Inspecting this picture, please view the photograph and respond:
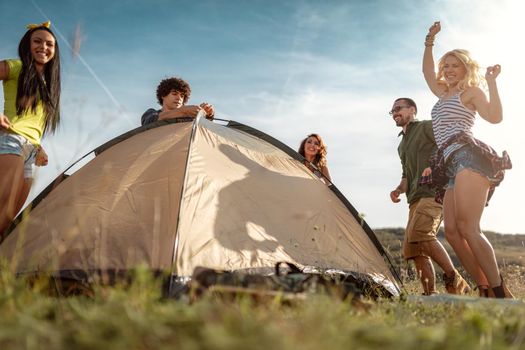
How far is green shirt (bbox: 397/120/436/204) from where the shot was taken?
19.8 feet

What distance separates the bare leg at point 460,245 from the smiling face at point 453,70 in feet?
3.72

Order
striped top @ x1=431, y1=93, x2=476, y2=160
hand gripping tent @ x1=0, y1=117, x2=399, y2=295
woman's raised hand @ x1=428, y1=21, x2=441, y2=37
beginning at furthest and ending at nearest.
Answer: woman's raised hand @ x1=428, y1=21, x2=441, y2=37
striped top @ x1=431, y1=93, x2=476, y2=160
hand gripping tent @ x1=0, y1=117, x2=399, y2=295

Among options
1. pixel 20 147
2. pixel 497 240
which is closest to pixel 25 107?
pixel 20 147

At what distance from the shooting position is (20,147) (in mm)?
4434

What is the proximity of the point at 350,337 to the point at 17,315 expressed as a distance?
4.25 feet

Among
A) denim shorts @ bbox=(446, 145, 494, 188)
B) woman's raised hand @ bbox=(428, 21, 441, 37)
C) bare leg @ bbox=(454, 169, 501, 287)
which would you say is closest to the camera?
bare leg @ bbox=(454, 169, 501, 287)

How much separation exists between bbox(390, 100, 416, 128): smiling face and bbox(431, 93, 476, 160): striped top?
137 centimetres

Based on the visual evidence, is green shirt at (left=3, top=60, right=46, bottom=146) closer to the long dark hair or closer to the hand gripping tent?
the long dark hair

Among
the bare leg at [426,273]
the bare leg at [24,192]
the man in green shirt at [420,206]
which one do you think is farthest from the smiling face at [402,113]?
the bare leg at [24,192]

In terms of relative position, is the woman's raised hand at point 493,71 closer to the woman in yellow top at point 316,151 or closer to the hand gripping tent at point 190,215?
the hand gripping tent at point 190,215

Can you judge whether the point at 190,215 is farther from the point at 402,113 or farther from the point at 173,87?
the point at 402,113

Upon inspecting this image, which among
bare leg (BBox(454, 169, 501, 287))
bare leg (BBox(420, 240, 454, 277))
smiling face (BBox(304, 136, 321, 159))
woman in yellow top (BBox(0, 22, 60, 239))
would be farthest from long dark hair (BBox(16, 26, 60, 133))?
bare leg (BBox(420, 240, 454, 277))

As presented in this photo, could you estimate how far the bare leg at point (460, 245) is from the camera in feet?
15.2

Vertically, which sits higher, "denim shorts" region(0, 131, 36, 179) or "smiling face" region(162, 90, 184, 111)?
"smiling face" region(162, 90, 184, 111)
